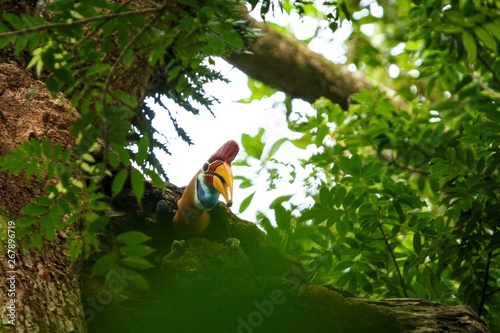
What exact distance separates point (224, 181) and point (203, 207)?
0.41 feet

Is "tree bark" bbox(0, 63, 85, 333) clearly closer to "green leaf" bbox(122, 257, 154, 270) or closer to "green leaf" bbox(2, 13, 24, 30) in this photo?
"green leaf" bbox(2, 13, 24, 30)

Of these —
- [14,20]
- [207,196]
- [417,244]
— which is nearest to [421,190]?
[417,244]

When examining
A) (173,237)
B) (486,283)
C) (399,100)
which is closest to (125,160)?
(173,237)

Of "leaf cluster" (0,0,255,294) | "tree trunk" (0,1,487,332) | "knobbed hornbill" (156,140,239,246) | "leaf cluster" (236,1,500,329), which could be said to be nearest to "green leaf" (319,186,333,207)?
"leaf cluster" (236,1,500,329)

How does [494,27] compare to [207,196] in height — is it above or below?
above

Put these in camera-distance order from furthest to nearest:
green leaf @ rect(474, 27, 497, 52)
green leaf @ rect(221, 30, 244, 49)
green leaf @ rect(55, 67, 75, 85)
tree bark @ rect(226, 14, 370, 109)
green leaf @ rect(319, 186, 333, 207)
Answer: tree bark @ rect(226, 14, 370, 109) → green leaf @ rect(319, 186, 333, 207) → green leaf @ rect(474, 27, 497, 52) → green leaf @ rect(221, 30, 244, 49) → green leaf @ rect(55, 67, 75, 85)

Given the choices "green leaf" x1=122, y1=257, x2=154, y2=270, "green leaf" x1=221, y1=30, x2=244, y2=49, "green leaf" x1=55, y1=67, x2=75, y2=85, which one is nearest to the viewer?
"green leaf" x1=122, y1=257, x2=154, y2=270

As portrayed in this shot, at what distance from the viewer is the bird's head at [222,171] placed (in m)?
2.43

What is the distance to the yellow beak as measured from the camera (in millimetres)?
2422

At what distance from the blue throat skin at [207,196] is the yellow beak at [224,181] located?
3cm

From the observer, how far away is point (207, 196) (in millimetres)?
2438

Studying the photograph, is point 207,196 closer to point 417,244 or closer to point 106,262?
point 417,244

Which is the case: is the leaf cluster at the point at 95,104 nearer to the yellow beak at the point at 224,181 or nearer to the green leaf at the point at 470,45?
the yellow beak at the point at 224,181

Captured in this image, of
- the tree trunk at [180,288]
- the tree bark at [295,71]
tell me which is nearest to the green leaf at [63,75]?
the tree trunk at [180,288]
